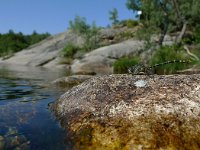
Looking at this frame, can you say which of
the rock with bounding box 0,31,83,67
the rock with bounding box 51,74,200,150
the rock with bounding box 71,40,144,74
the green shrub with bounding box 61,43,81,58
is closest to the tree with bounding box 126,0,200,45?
the rock with bounding box 71,40,144,74

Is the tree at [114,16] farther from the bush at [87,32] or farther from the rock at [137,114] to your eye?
the rock at [137,114]

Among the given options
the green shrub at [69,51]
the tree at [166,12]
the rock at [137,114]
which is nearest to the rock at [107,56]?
the tree at [166,12]

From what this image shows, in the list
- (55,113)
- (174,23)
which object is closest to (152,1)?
(174,23)

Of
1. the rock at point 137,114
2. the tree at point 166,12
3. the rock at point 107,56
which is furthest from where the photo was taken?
the tree at point 166,12

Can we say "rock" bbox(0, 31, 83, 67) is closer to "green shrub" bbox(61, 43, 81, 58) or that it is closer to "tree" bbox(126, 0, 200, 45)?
"green shrub" bbox(61, 43, 81, 58)

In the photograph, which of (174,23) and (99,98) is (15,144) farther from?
(174,23)

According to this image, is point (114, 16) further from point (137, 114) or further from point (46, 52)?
point (137, 114)

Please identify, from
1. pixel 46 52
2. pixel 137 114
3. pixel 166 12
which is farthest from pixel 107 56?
pixel 137 114

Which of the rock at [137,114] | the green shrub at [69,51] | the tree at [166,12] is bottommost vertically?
the rock at [137,114]

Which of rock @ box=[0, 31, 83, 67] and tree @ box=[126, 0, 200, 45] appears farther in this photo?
rock @ box=[0, 31, 83, 67]
